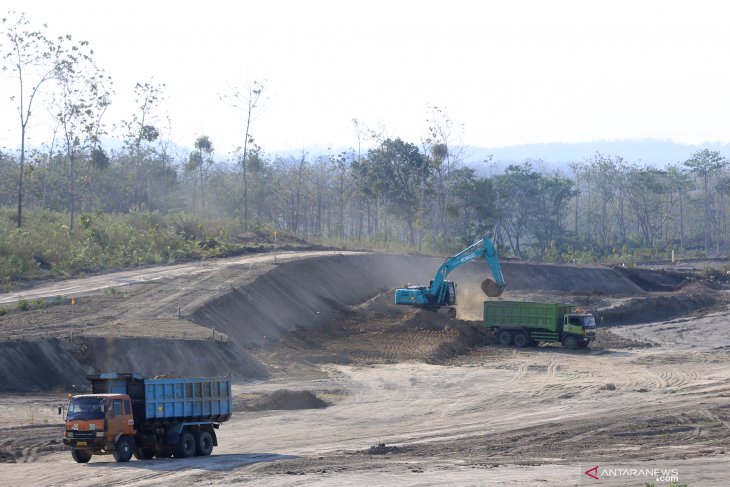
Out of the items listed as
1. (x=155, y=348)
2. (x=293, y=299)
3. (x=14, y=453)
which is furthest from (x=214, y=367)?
(x=293, y=299)

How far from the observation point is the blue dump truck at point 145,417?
878 inches

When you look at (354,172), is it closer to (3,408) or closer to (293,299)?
(293,299)

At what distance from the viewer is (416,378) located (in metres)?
39.6

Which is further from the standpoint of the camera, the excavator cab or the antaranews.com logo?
the excavator cab

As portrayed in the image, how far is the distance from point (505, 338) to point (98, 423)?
31.2m

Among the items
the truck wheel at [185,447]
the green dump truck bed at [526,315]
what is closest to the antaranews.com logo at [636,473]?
the truck wheel at [185,447]

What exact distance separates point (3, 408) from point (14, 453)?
557cm

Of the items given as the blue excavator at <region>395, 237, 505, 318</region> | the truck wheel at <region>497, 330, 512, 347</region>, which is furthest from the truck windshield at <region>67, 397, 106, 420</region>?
the blue excavator at <region>395, 237, 505, 318</region>

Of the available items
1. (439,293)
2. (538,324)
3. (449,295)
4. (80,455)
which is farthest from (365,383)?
(80,455)

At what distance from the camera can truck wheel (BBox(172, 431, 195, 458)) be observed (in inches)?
934

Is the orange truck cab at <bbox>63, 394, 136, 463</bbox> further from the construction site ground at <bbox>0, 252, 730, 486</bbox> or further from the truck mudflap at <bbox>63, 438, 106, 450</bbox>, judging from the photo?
the construction site ground at <bbox>0, 252, 730, 486</bbox>

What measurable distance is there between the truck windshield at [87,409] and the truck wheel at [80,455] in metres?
0.83

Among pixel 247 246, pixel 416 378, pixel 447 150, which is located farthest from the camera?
pixel 447 150

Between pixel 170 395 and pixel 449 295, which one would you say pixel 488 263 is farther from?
pixel 170 395
